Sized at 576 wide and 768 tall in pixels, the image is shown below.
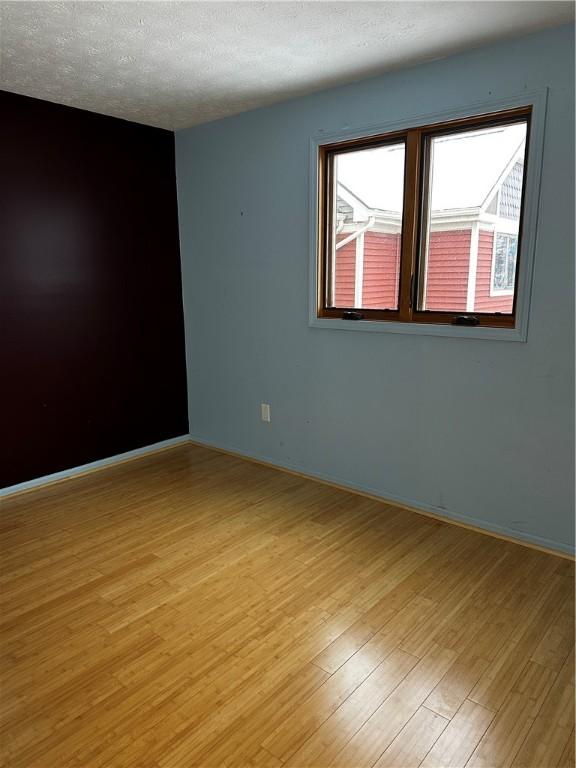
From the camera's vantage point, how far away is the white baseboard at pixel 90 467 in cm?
343

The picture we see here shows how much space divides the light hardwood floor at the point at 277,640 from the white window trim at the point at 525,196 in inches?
41.8

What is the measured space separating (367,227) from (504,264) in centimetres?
87

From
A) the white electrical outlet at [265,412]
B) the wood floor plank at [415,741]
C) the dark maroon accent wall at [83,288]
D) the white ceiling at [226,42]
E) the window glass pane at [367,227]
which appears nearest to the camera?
the wood floor plank at [415,741]

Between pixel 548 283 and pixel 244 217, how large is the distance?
208 cm

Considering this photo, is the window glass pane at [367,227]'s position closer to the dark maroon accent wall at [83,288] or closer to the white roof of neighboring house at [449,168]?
the white roof of neighboring house at [449,168]

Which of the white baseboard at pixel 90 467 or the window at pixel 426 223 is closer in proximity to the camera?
the window at pixel 426 223

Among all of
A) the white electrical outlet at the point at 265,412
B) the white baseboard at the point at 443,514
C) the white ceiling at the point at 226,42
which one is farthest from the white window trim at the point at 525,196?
the white baseboard at the point at 443,514

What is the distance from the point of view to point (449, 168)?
280 cm

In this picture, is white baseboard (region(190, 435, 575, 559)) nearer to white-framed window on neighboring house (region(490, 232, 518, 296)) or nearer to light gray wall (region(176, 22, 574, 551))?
light gray wall (region(176, 22, 574, 551))

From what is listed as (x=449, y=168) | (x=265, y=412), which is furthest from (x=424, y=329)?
(x=265, y=412)

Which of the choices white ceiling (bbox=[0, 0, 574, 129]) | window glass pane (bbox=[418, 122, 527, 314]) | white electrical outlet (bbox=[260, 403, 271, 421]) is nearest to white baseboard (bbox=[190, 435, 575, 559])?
white electrical outlet (bbox=[260, 403, 271, 421])

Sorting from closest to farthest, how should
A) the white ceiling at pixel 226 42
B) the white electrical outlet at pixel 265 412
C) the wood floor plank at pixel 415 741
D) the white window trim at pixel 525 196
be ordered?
the wood floor plank at pixel 415 741
the white ceiling at pixel 226 42
the white window trim at pixel 525 196
the white electrical outlet at pixel 265 412

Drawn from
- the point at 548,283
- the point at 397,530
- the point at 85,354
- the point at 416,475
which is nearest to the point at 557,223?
the point at 548,283

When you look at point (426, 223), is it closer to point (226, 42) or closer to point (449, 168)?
point (449, 168)
